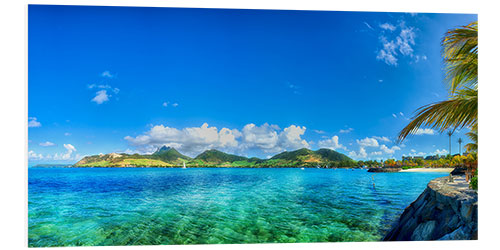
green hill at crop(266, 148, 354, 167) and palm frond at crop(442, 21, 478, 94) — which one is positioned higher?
palm frond at crop(442, 21, 478, 94)

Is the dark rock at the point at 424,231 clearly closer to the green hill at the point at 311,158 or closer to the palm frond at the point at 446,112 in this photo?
the palm frond at the point at 446,112

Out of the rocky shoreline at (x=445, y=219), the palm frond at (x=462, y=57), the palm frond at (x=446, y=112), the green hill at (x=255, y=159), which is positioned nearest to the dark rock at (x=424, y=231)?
the rocky shoreline at (x=445, y=219)

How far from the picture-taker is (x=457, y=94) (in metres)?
2.75

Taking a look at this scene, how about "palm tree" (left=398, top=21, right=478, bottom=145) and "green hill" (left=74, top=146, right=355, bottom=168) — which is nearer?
"palm tree" (left=398, top=21, right=478, bottom=145)

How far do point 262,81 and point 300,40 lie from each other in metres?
1.68

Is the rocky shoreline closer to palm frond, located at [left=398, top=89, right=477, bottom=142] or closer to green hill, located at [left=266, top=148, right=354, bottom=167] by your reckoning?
palm frond, located at [left=398, top=89, right=477, bottom=142]

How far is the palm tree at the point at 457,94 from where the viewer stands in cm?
231

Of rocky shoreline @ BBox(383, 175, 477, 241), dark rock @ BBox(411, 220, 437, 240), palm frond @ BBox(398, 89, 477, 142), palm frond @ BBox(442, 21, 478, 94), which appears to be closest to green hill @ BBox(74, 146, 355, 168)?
rocky shoreline @ BBox(383, 175, 477, 241)

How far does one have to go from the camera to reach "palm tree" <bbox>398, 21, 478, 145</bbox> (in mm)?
2311

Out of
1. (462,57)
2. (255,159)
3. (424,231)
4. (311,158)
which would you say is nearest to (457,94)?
(462,57)

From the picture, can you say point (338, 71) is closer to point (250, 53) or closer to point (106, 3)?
point (250, 53)

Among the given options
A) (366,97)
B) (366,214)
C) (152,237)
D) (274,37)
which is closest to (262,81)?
(274,37)

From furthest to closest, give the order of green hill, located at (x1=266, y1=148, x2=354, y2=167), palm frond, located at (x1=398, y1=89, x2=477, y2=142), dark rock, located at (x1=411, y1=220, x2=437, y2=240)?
green hill, located at (x1=266, y1=148, x2=354, y2=167), dark rock, located at (x1=411, y1=220, x2=437, y2=240), palm frond, located at (x1=398, y1=89, x2=477, y2=142)

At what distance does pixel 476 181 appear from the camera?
312cm
